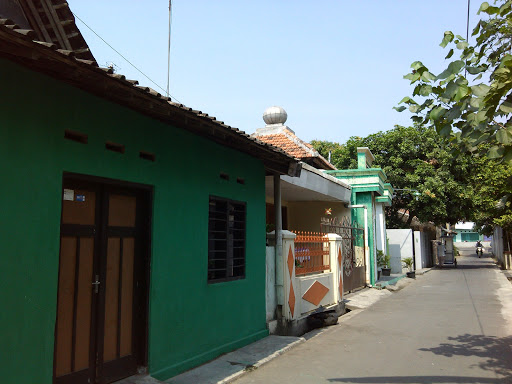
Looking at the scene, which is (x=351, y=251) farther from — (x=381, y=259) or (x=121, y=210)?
(x=121, y=210)

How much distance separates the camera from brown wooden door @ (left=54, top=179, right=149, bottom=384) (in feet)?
15.0

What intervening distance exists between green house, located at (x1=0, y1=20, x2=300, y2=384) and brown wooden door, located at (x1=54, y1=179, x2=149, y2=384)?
Result: 0.05 feet

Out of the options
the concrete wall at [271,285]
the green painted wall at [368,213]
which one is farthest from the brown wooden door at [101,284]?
the green painted wall at [368,213]

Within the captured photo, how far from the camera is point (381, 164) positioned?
1193 inches

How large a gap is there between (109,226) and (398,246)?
22.6 meters

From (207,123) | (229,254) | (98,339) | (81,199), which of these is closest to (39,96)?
(81,199)

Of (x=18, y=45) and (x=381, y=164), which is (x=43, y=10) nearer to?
(x=18, y=45)

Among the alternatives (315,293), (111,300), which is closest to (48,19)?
(111,300)

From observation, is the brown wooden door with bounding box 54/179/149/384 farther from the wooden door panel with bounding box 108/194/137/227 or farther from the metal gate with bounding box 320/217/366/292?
the metal gate with bounding box 320/217/366/292

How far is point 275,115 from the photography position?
1470 cm

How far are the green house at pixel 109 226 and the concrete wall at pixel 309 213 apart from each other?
8521mm

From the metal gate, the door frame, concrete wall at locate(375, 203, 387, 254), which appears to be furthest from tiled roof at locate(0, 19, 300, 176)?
concrete wall at locate(375, 203, 387, 254)

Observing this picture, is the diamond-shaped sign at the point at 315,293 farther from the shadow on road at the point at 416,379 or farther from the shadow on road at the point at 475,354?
the shadow on road at the point at 416,379

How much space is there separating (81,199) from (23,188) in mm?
880
